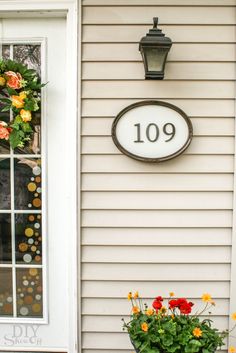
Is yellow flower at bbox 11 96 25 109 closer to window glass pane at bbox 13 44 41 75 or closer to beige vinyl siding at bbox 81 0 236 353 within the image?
window glass pane at bbox 13 44 41 75

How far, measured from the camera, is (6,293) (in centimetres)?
259

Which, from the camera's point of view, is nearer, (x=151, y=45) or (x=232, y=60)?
(x=151, y=45)

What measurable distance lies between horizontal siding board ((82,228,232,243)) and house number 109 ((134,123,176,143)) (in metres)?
0.59

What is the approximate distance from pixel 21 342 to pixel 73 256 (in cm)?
72

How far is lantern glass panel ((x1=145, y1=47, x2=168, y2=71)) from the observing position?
87.4 inches

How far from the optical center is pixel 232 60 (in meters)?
2.39

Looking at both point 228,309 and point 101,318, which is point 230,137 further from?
point 101,318

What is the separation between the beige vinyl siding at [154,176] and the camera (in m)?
2.39

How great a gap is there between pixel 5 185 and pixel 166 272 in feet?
3.96

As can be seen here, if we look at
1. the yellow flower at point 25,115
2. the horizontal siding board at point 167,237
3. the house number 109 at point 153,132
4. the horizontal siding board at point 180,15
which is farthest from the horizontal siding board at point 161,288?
the horizontal siding board at point 180,15

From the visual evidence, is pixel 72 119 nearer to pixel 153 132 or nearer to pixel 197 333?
pixel 153 132

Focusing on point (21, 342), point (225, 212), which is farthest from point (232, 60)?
point (21, 342)

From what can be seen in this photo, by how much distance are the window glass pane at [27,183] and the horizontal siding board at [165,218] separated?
1.43 ft

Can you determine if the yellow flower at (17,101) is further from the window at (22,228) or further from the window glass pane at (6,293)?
the window glass pane at (6,293)
